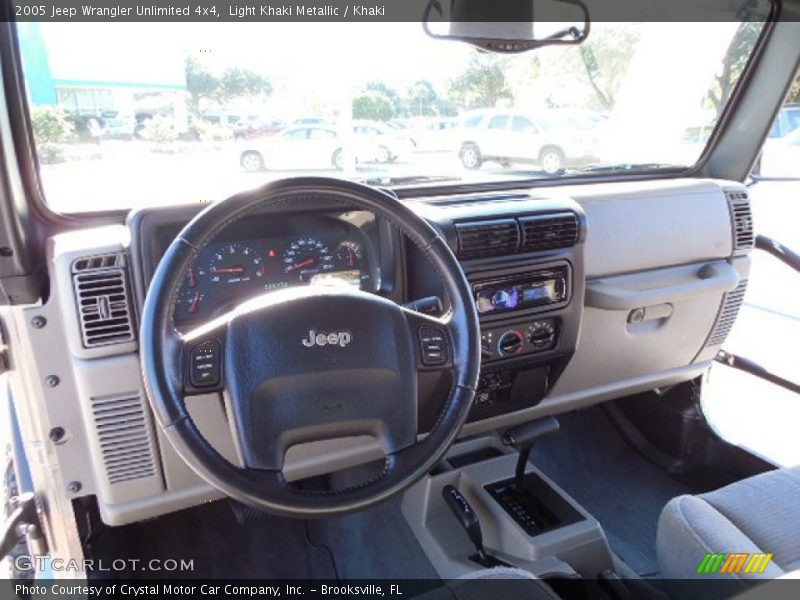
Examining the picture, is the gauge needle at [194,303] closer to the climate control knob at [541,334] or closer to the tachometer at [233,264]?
the tachometer at [233,264]

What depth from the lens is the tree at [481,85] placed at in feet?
6.66

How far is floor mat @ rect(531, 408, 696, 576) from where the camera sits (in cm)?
250

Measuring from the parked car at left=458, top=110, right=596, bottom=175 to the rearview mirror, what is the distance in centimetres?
28

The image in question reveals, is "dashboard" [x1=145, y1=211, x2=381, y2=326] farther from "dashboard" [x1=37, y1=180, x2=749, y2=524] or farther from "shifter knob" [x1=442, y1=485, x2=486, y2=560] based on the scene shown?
"shifter knob" [x1=442, y1=485, x2=486, y2=560]

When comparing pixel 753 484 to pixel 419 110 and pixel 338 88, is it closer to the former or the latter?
pixel 419 110

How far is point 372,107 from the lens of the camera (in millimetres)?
1884

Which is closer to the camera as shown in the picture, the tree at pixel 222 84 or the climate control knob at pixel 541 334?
the tree at pixel 222 84

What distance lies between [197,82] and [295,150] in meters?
0.30

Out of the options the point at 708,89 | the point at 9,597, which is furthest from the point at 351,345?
the point at 708,89

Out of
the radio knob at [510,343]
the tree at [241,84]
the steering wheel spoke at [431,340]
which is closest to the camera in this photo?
the steering wheel spoke at [431,340]

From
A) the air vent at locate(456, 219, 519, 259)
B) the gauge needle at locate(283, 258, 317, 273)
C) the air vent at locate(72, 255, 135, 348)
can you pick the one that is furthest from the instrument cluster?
the air vent at locate(456, 219, 519, 259)

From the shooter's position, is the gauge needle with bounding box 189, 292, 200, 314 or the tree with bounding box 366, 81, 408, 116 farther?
the tree with bounding box 366, 81, 408, 116

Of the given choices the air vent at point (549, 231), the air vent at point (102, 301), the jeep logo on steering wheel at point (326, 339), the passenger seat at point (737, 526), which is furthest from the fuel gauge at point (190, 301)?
the passenger seat at point (737, 526)

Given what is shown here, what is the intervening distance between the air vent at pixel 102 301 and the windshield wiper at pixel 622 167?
168 centimetres
